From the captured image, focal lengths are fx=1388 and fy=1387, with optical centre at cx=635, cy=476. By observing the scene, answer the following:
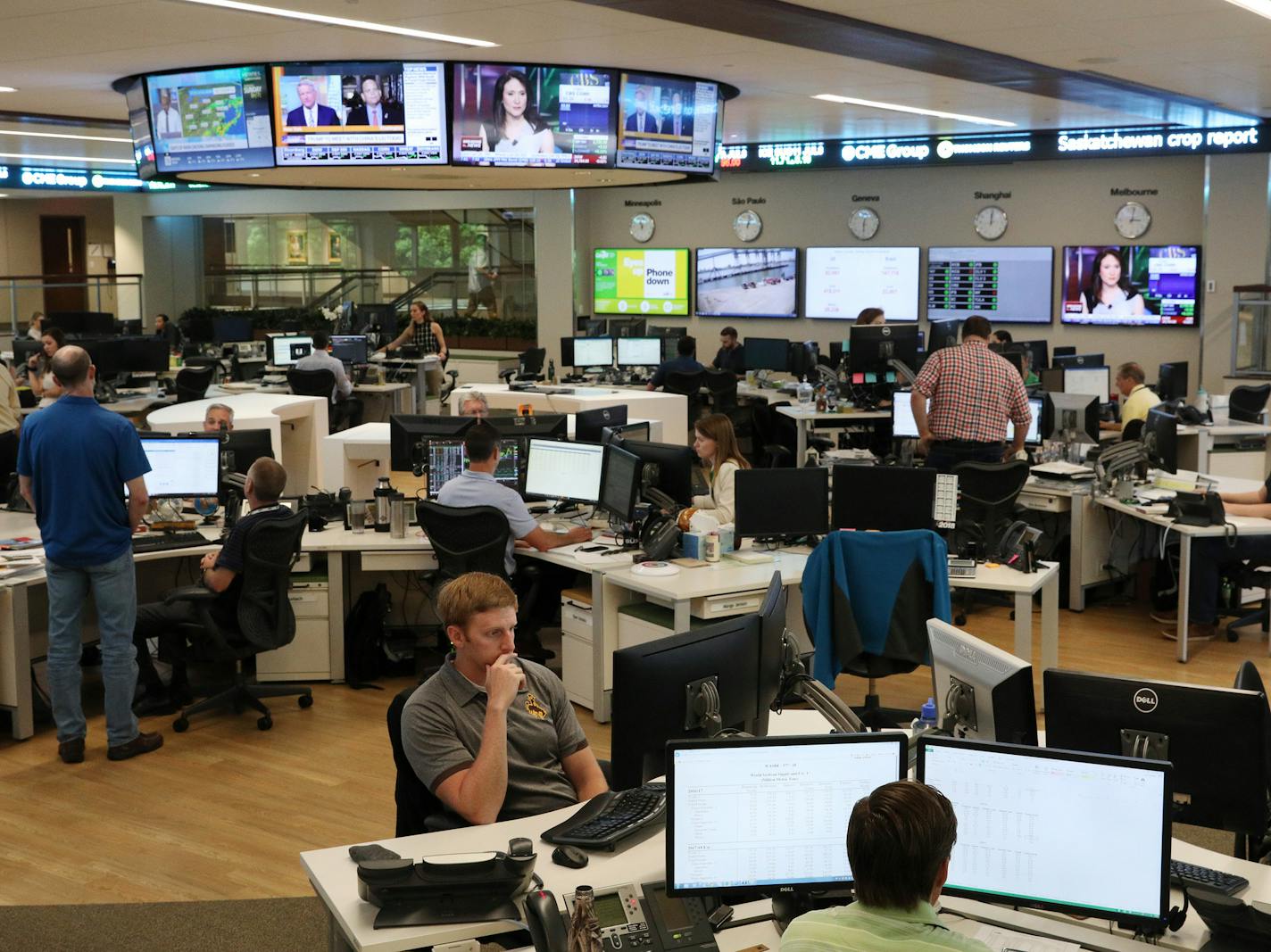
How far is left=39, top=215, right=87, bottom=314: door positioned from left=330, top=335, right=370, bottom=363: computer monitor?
1247cm

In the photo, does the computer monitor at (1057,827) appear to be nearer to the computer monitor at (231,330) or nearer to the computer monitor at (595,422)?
the computer monitor at (595,422)

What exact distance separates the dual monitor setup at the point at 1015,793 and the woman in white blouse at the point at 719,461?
3.63m

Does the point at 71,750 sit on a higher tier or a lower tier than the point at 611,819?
lower

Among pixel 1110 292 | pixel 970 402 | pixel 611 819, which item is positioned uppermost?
pixel 1110 292

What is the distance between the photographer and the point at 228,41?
23.6 feet

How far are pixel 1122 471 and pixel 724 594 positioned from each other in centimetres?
332

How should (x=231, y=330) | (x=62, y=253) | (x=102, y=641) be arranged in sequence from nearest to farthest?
(x=102, y=641) < (x=231, y=330) < (x=62, y=253)

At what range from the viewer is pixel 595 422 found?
7.98 meters

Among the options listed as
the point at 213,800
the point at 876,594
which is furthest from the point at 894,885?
the point at 213,800

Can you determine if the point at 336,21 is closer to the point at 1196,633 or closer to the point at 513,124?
the point at 513,124

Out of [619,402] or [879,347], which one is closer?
[619,402]

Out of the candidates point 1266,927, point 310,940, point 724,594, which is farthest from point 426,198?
point 1266,927

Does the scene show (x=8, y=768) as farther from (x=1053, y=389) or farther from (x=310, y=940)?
(x=1053, y=389)

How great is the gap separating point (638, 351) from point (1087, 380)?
5.11 meters
